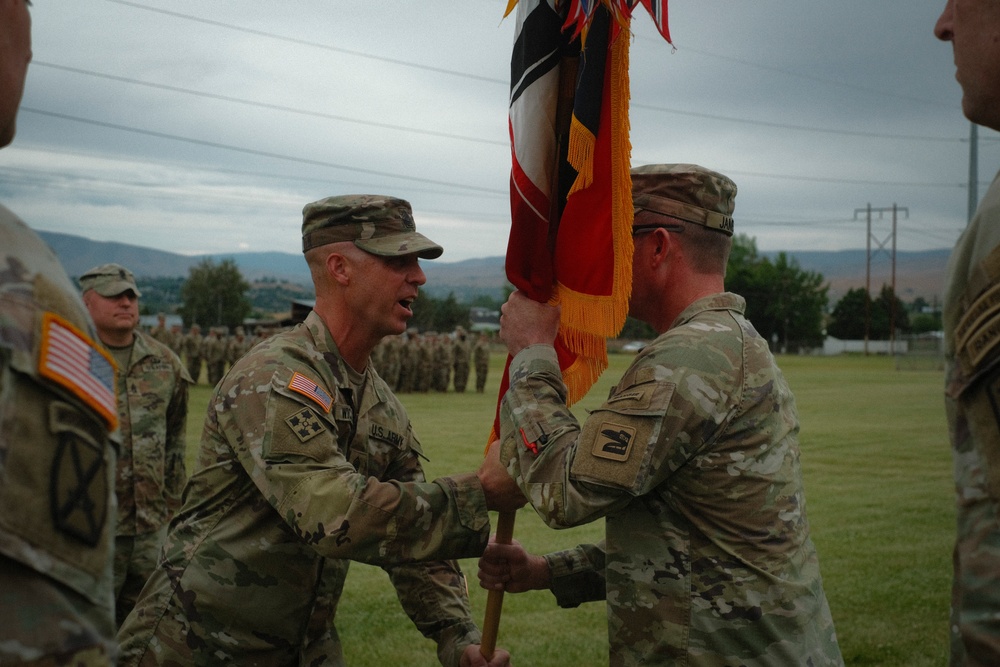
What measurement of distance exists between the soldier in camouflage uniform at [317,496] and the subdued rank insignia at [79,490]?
4.59 feet

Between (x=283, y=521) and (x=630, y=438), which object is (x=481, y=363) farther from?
(x=630, y=438)

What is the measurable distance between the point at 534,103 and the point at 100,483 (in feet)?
8.12

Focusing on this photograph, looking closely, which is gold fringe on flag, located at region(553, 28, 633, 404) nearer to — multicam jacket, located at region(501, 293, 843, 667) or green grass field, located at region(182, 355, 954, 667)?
multicam jacket, located at region(501, 293, 843, 667)

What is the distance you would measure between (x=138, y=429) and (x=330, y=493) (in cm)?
416

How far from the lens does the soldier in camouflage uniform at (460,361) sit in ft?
103

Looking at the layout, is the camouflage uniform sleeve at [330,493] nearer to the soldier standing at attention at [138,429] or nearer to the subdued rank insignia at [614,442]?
the subdued rank insignia at [614,442]

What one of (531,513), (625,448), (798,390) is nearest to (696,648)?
(625,448)

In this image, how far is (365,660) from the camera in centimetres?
594

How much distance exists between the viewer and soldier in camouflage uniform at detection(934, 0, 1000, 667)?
1672mm

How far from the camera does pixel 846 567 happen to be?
8242 mm

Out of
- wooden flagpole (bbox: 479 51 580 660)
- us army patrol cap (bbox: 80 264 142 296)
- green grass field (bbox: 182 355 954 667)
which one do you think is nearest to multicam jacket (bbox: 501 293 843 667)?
wooden flagpole (bbox: 479 51 580 660)

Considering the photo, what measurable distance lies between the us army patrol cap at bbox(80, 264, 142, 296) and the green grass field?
293 cm

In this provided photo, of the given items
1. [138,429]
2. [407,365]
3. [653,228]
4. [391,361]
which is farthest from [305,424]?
[407,365]

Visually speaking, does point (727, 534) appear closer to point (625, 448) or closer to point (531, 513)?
point (625, 448)
